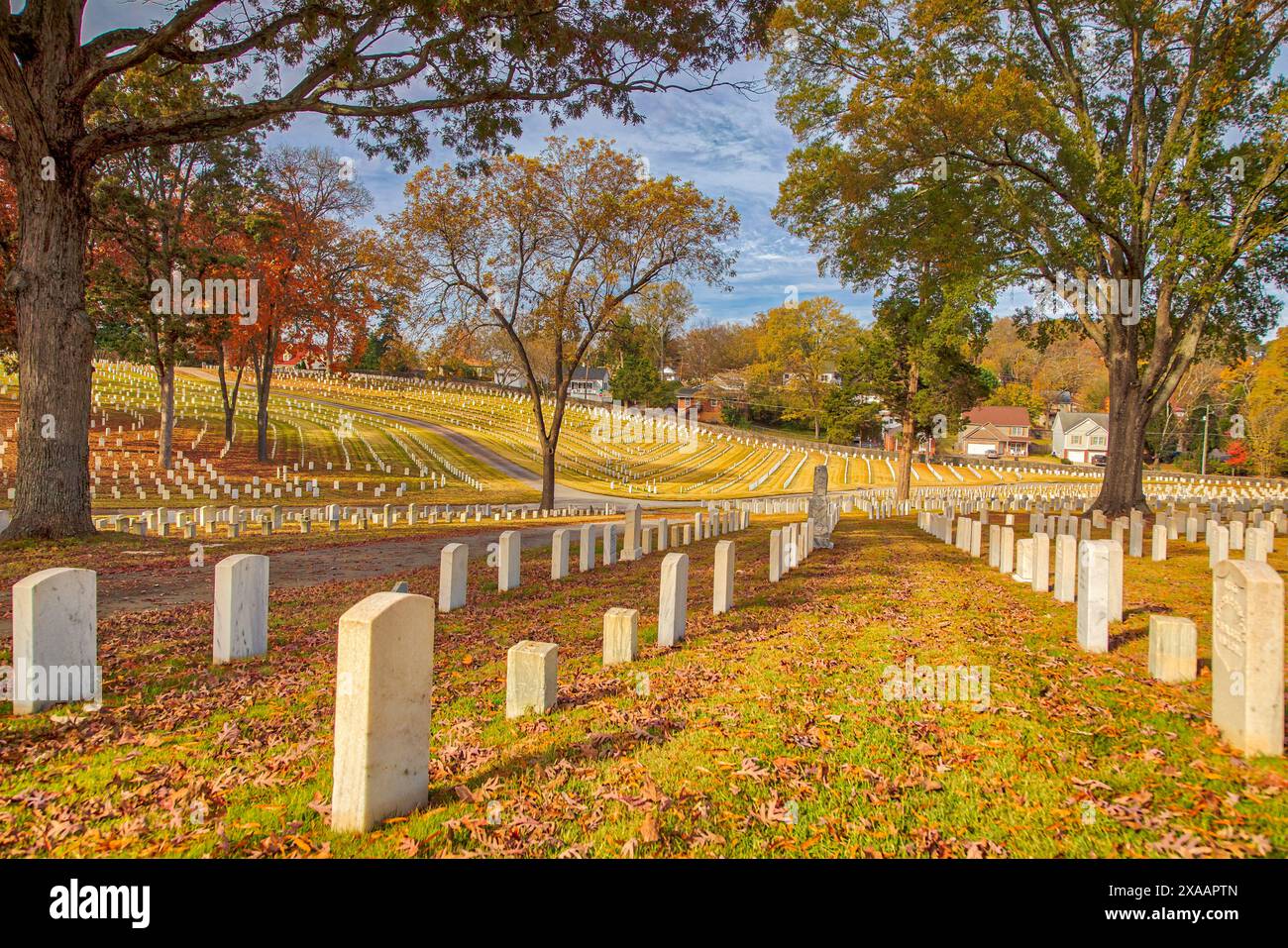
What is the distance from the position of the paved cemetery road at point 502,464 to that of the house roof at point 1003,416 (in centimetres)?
6384

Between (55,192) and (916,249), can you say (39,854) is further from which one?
(916,249)

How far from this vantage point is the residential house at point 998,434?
271 feet

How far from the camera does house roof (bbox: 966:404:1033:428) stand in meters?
85.2

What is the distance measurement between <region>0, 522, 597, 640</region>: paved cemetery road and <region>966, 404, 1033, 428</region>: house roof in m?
85.2

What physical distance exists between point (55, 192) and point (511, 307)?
14.3 meters

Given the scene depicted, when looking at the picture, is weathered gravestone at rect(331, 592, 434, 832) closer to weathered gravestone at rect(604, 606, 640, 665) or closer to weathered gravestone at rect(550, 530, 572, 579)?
weathered gravestone at rect(604, 606, 640, 665)

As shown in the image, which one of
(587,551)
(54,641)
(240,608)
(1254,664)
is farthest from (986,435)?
(54,641)

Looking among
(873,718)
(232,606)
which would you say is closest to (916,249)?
(873,718)

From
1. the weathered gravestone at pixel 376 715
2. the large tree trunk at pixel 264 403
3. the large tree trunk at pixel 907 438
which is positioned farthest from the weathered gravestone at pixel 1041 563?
the large tree trunk at pixel 264 403

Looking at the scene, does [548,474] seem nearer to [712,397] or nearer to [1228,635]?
[1228,635]

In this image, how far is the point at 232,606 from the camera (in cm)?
566

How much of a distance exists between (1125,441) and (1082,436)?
239ft

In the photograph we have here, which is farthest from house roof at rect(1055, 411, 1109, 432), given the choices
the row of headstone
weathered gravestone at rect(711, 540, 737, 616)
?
weathered gravestone at rect(711, 540, 737, 616)

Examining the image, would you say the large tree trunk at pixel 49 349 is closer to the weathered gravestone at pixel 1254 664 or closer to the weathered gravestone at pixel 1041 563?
the weathered gravestone at pixel 1254 664
